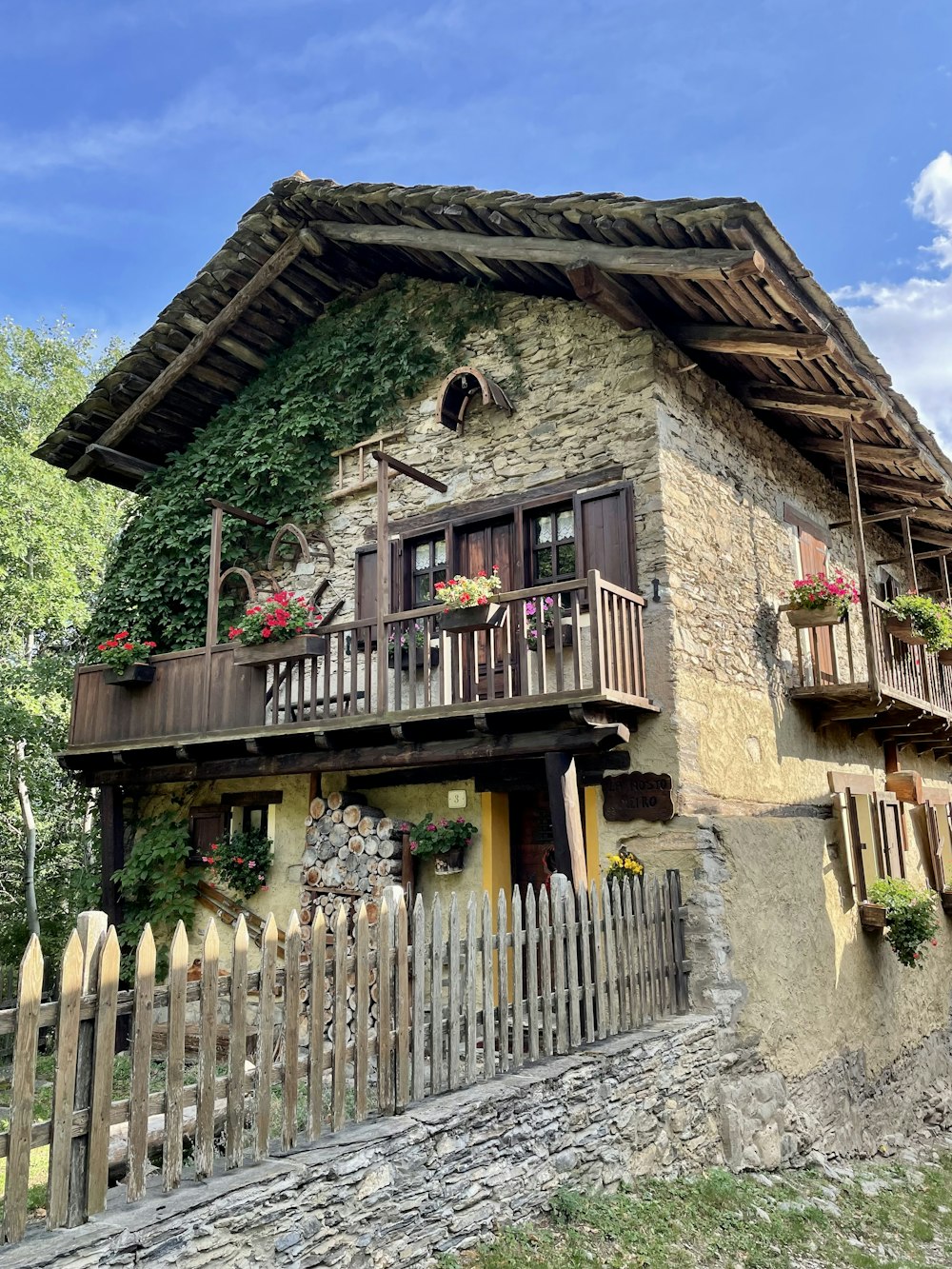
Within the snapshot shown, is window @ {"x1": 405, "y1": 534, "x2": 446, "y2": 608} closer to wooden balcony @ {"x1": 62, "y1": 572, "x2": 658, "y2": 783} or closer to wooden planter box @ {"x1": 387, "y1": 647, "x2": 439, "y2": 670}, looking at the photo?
wooden balcony @ {"x1": 62, "y1": 572, "x2": 658, "y2": 783}

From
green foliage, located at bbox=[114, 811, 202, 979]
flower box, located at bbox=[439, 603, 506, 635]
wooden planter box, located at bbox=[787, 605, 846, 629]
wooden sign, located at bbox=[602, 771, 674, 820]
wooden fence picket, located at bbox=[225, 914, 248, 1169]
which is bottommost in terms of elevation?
wooden fence picket, located at bbox=[225, 914, 248, 1169]

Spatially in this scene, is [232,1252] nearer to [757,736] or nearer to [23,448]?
[757,736]

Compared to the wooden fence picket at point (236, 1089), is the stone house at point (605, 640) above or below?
above

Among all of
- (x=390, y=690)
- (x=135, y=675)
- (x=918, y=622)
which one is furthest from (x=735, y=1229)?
(x=135, y=675)

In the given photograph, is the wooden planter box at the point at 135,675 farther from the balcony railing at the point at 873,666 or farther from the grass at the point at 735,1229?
the balcony railing at the point at 873,666

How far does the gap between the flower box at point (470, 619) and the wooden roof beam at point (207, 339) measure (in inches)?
209

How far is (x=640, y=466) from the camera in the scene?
845 centimetres

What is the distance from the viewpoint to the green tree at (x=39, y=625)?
15188 millimetres

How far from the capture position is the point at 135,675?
9695 millimetres

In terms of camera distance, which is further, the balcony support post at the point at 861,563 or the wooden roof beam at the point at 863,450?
the wooden roof beam at the point at 863,450

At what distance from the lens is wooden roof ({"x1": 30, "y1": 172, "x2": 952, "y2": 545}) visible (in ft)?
25.5

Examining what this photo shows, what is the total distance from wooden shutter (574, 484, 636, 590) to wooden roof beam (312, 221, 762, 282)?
6.14 ft

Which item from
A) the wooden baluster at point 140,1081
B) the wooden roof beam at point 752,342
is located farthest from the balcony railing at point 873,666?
the wooden baluster at point 140,1081

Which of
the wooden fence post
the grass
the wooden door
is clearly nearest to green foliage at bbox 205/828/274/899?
the wooden door
